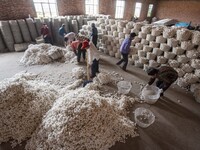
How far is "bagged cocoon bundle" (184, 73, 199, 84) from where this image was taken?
124 inches

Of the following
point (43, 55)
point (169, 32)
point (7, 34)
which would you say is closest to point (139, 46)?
point (169, 32)

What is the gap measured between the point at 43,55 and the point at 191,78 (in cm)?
482

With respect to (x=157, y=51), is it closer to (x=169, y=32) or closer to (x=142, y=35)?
(x=169, y=32)

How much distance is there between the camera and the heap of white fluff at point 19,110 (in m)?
2.11

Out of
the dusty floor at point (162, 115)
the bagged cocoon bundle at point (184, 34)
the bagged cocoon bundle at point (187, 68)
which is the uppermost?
the bagged cocoon bundle at point (184, 34)

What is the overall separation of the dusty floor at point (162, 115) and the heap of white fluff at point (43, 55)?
308mm

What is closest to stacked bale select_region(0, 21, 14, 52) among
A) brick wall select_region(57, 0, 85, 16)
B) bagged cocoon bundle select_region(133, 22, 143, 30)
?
brick wall select_region(57, 0, 85, 16)

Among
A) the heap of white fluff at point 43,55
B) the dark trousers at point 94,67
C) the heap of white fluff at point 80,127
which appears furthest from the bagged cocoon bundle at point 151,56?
the heap of white fluff at point 43,55

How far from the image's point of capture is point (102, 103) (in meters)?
2.22

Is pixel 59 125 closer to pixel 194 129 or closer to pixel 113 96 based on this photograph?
pixel 113 96

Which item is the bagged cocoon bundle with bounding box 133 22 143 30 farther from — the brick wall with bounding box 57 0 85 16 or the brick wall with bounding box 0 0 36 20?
→ the brick wall with bounding box 0 0 36 20

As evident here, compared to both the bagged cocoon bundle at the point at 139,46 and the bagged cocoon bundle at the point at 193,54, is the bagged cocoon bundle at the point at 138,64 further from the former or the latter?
the bagged cocoon bundle at the point at 193,54

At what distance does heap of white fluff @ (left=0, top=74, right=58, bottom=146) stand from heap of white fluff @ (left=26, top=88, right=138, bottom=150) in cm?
21

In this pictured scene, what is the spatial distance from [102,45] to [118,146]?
14.5 ft
